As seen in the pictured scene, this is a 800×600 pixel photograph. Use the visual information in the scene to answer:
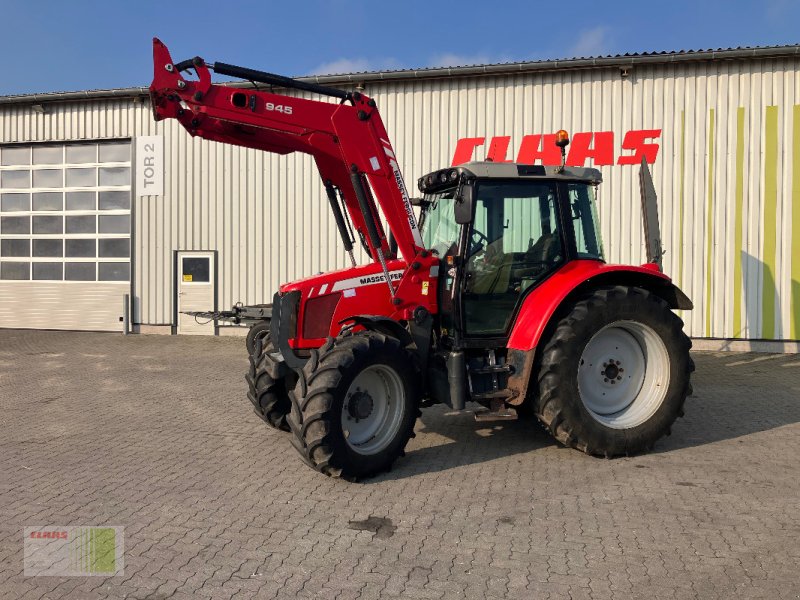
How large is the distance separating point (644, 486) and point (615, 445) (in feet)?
2.16

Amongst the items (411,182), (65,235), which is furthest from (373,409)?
(65,235)

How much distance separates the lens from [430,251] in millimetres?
5883

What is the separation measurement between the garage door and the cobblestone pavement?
8.35m

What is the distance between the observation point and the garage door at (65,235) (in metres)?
15.4

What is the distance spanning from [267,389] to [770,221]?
1033 centimetres

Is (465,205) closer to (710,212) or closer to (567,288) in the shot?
(567,288)

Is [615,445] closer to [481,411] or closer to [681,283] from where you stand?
[481,411]

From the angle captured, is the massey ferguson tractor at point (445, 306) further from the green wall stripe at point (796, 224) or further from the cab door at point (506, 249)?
the green wall stripe at point (796, 224)

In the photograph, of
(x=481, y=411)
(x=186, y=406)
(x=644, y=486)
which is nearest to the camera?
(x=644, y=486)

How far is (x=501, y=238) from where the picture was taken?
231 inches

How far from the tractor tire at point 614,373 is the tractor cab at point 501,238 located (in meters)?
0.52

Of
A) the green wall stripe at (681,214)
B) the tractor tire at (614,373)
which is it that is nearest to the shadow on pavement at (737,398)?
the tractor tire at (614,373)

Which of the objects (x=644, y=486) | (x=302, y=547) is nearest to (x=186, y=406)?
(x=302, y=547)

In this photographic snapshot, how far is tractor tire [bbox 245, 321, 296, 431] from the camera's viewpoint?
20.2 feet
